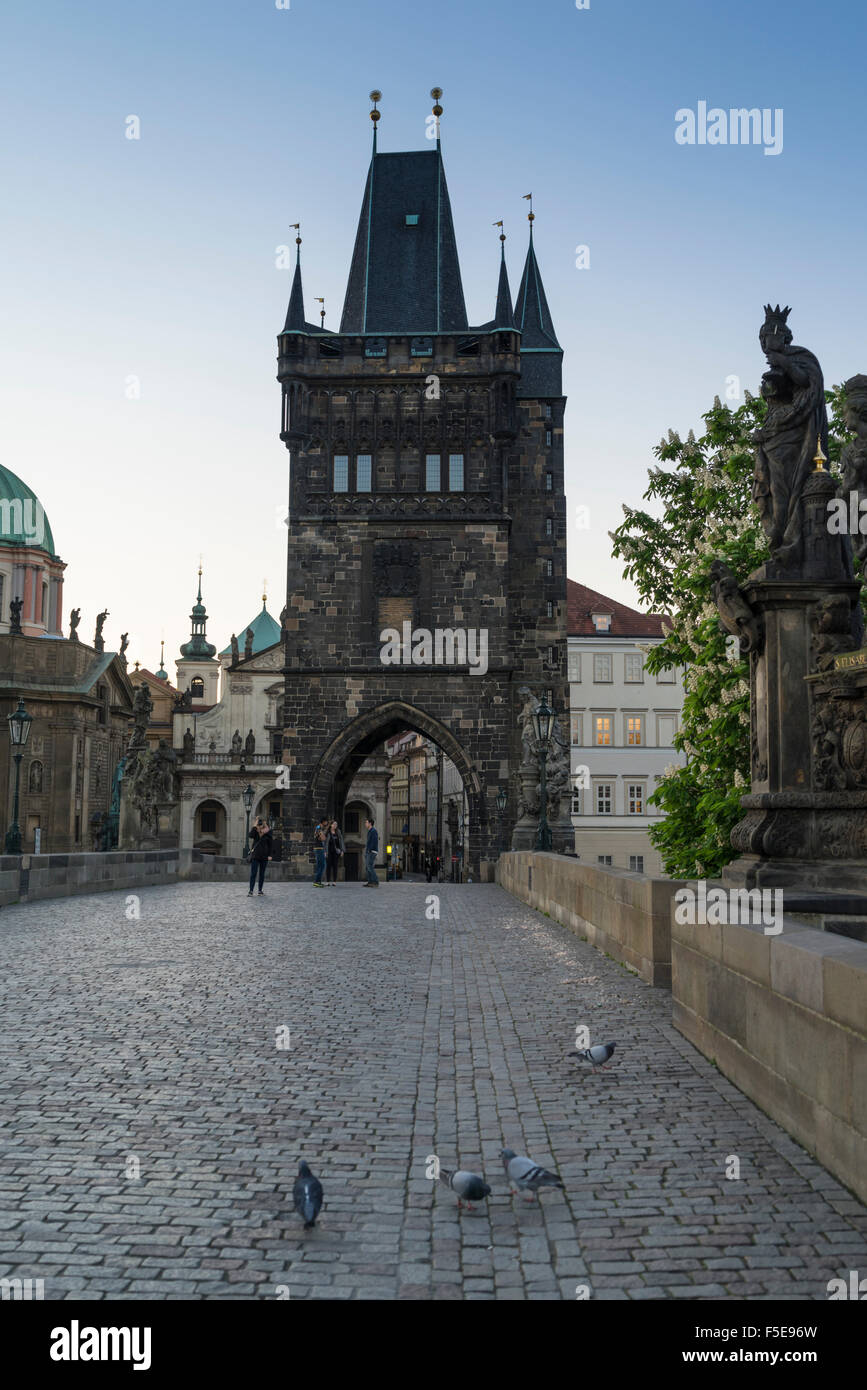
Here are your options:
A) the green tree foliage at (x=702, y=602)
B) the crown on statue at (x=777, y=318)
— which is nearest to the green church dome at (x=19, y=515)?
the green tree foliage at (x=702, y=602)

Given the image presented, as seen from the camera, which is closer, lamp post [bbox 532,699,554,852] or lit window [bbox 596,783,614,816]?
lamp post [bbox 532,699,554,852]

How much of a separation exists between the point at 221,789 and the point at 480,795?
35.8 meters

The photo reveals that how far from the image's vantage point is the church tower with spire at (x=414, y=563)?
129ft

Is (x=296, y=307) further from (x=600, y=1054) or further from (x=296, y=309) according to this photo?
(x=600, y=1054)

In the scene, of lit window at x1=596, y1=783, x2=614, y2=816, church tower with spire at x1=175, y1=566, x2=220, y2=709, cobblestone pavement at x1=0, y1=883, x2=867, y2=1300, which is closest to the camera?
cobblestone pavement at x1=0, y1=883, x2=867, y2=1300

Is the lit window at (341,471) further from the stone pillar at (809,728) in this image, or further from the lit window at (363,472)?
the stone pillar at (809,728)

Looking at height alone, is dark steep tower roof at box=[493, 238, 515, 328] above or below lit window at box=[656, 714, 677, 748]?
above

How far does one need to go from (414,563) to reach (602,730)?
702 inches

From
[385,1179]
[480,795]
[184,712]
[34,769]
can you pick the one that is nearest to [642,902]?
[385,1179]

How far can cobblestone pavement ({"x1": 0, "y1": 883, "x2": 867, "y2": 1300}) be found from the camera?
12.1ft

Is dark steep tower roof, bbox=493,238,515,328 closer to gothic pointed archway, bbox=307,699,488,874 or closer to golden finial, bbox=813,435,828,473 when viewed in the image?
gothic pointed archway, bbox=307,699,488,874

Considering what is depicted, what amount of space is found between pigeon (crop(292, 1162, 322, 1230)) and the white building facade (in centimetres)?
4936

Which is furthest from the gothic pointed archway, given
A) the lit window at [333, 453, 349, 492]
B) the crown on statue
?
the crown on statue

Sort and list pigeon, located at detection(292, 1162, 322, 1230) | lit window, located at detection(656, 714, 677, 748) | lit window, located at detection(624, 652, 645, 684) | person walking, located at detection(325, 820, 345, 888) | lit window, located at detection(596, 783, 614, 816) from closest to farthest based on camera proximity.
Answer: pigeon, located at detection(292, 1162, 322, 1230), person walking, located at detection(325, 820, 345, 888), lit window, located at detection(596, 783, 614, 816), lit window, located at detection(656, 714, 677, 748), lit window, located at detection(624, 652, 645, 684)
